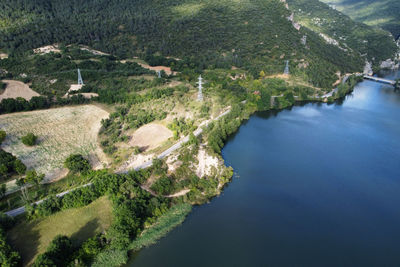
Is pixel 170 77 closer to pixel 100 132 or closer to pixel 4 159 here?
pixel 100 132

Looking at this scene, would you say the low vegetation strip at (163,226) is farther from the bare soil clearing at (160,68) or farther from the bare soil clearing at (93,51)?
the bare soil clearing at (93,51)

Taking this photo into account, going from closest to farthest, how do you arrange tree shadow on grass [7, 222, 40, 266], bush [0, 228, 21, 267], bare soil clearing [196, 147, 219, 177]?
bush [0, 228, 21, 267] < tree shadow on grass [7, 222, 40, 266] < bare soil clearing [196, 147, 219, 177]

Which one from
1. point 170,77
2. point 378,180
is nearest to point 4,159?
point 170,77

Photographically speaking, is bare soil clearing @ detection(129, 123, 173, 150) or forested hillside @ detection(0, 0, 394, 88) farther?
forested hillside @ detection(0, 0, 394, 88)

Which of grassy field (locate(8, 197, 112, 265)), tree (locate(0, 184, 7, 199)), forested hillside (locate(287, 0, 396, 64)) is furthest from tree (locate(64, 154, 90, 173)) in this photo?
forested hillside (locate(287, 0, 396, 64))

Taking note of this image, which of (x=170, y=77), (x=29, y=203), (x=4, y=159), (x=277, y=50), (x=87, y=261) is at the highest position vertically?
(x=277, y=50)

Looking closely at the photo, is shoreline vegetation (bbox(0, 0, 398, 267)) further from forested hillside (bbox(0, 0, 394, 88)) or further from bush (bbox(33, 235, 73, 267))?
forested hillside (bbox(0, 0, 394, 88))
